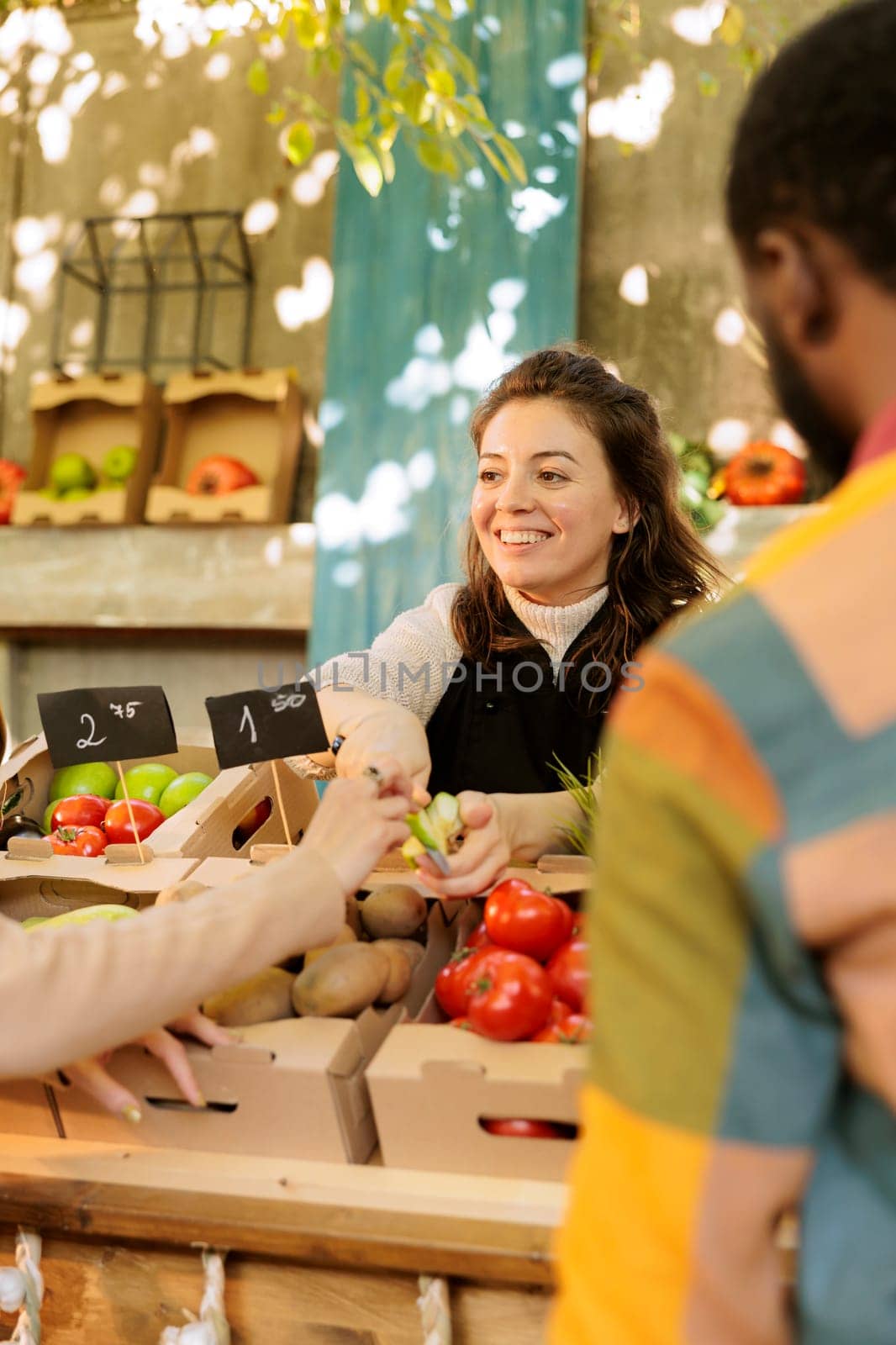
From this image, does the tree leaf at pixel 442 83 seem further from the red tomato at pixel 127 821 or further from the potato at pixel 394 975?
the potato at pixel 394 975

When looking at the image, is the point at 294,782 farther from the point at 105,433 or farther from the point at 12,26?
the point at 12,26

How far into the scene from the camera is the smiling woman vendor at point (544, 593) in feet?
5.84

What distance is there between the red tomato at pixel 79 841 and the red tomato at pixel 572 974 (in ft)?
2.29

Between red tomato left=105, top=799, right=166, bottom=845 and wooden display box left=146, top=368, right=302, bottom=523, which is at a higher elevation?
wooden display box left=146, top=368, right=302, bottom=523

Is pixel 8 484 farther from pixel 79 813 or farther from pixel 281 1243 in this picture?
pixel 281 1243

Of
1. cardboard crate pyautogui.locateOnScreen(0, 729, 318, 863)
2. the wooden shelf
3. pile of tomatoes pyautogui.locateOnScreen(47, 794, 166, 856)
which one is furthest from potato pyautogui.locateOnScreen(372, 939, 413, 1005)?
the wooden shelf

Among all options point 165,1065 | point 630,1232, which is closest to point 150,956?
point 165,1065

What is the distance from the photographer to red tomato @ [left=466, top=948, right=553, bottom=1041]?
0.88 m

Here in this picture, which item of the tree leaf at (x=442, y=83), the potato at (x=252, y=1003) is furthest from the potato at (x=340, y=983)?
the tree leaf at (x=442, y=83)

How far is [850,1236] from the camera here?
0.46 meters

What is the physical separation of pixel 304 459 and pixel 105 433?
2.50 feet

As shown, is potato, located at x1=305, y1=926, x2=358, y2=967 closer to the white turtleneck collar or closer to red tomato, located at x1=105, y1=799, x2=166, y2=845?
red tomato, located at x1=105, y1=799, x2=166, y2=845

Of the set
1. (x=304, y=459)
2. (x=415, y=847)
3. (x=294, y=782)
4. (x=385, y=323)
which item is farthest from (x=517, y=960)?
(x=304, y=459)

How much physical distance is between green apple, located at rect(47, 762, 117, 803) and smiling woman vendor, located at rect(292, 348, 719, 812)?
0.34 m
